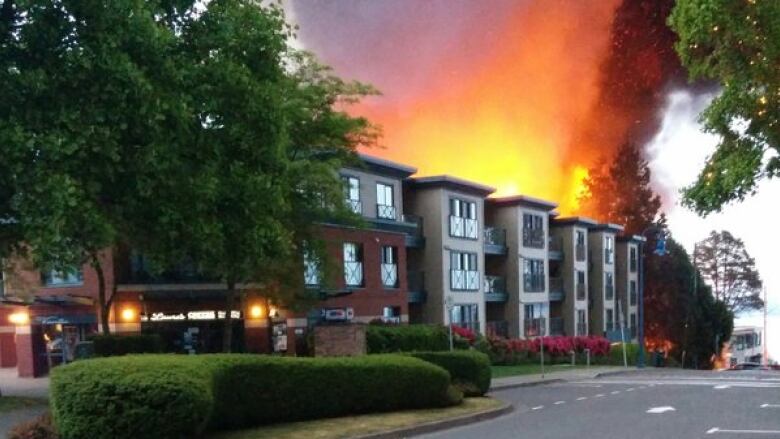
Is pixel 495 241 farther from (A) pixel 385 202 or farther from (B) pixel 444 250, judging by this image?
(A) pixel 385 202

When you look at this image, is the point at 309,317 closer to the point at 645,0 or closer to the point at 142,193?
the point at 142,193

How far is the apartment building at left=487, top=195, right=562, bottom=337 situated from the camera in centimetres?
5681

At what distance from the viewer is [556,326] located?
63844 mm

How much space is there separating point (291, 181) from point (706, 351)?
189 feet

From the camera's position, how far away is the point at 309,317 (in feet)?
122

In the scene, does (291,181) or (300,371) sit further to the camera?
(291,181)

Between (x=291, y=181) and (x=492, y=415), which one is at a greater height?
(x=291, y=181)

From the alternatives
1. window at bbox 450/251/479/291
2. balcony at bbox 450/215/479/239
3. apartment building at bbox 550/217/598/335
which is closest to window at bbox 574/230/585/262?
apartment building at bbox 550/217/598/335

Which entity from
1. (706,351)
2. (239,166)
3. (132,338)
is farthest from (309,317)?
(706,351)

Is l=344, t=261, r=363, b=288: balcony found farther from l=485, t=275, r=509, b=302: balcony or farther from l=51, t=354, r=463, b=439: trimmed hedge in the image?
l=51, t=354, r=463, b=439: trimmed hedge

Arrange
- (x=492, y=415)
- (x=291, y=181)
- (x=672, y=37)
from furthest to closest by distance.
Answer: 1. (x=672, y=37)
2. (x=291, y=181)
3. (x=492, y=415)

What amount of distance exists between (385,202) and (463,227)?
7.74m

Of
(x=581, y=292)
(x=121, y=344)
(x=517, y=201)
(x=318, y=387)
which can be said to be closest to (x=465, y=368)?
(x=318, y=387)

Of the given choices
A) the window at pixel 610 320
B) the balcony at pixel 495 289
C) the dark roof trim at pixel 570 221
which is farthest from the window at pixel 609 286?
the balcony at pixel 495 289
